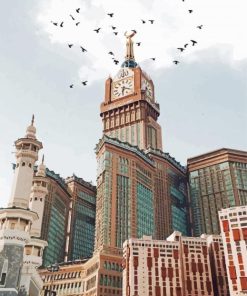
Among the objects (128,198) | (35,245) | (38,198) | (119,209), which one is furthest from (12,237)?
(128,198)

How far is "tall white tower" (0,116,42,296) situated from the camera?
229 ft

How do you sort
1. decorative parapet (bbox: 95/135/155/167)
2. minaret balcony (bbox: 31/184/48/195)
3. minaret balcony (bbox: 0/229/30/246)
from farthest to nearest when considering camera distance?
1. decorative parapet (bbox: 95/135/155/167)
2. minaret balcony (bbox: 31/184/48/195)
3. minaret balcony (bbox: 0/229/30/246)

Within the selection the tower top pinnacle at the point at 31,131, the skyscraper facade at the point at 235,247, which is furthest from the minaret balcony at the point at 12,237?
the skyscraper facade at the point at 235,247

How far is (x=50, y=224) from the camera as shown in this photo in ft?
634

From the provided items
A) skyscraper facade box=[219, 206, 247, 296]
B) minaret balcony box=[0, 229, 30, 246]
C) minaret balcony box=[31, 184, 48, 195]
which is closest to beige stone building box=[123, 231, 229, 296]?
skyscraper facade box=[219, 206, 247, 296]

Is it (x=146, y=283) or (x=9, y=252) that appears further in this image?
(x=146, y=283)

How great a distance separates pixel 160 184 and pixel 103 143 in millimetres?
39967

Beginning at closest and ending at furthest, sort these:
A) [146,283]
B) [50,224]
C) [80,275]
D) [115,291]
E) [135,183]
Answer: [146,283] < [115,291] < [80,275] < [135,183] < [50,224]

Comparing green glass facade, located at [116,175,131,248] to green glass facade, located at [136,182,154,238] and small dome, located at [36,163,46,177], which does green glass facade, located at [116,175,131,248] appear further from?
small dome, located at [36,163,46,177]

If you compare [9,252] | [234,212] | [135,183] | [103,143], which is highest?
[103,143]

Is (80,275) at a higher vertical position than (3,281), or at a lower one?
higher

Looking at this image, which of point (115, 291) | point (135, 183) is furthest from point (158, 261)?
point (135, 183)

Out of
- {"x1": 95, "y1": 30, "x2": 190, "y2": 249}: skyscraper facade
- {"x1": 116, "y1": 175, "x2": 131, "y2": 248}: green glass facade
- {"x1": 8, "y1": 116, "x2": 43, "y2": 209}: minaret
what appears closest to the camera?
{"x1": 8, "y1": 116, "x2": 43, "y2": 209}: minaret

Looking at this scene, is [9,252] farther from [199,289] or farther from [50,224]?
[50,224]
